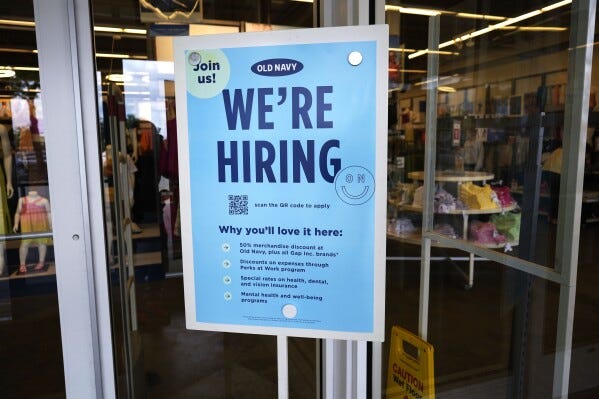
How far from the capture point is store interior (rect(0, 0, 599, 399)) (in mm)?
1836

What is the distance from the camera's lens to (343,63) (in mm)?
944

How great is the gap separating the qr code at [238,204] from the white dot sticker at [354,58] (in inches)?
15.8

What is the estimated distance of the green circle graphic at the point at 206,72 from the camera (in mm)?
985

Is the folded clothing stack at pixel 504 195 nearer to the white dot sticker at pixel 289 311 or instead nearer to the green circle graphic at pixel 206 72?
the white dot sticker at pixel 289 311

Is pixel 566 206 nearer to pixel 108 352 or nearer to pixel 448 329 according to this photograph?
pixel 108 352

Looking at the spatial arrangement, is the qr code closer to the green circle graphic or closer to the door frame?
the green circle graphic

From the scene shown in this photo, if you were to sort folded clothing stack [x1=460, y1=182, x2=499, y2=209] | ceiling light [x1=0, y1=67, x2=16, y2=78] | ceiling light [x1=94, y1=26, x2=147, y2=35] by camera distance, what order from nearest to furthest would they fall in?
ceiling light [x1=94, y1=26, x2=147, y2=35]
folded clothing stack [x1=460, y1=182, x2=499, y2=209]
ceiling light [x1=0, y1=67, x2=16, y2=78]

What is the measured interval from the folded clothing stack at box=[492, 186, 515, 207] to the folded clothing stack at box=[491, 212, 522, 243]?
0.08 m

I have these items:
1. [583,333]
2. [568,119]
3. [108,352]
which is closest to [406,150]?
[583,333]

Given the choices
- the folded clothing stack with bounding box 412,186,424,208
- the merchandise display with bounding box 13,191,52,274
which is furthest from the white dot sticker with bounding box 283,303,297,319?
the folded clothing stack with bounding box 412,186,424,208

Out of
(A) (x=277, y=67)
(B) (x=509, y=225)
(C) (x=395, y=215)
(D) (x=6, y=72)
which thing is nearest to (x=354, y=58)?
(A) (x=277, y=67)

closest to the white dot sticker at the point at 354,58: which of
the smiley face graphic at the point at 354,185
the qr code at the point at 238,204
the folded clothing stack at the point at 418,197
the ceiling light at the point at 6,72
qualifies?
the smiley face graphic at the point at 354,185

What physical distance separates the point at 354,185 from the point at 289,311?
0.35 m

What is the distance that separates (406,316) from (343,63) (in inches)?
117
